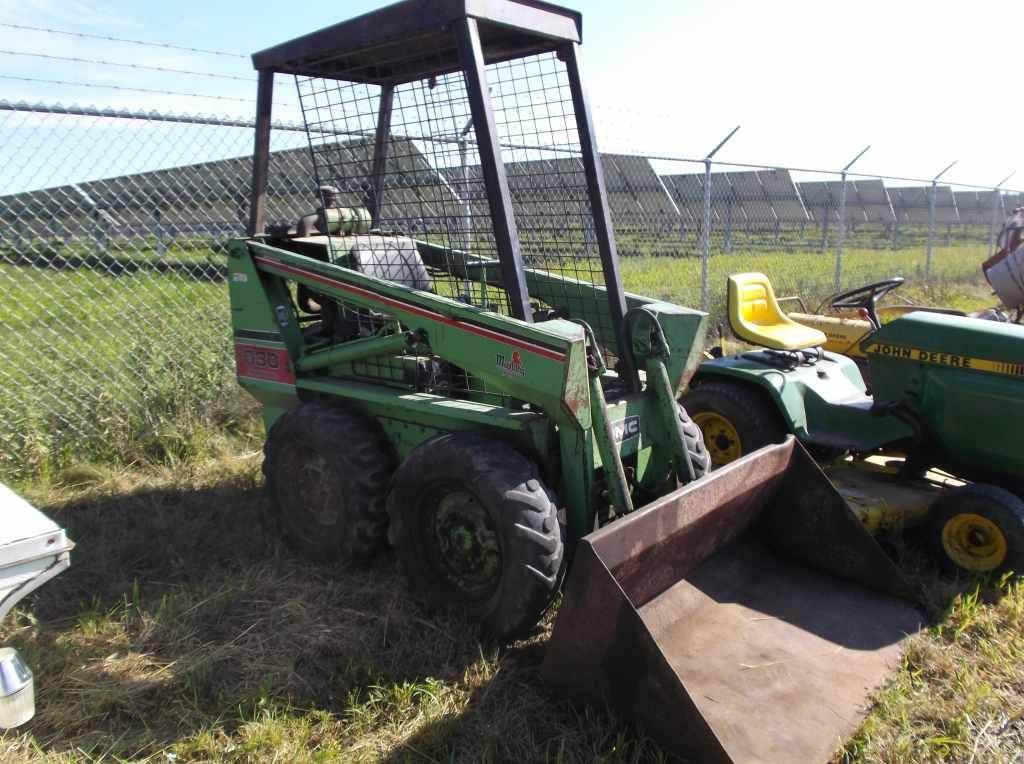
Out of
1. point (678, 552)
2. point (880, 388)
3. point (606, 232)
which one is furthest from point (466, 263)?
point (880, 388)

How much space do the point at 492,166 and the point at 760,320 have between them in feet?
8.41

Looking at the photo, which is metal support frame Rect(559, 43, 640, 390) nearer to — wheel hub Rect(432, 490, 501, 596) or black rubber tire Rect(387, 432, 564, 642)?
black rubber tire Rect(387, 432, 564, 642)

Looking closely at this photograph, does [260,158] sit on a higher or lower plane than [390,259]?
higher

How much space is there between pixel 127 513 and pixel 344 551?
1400 mm

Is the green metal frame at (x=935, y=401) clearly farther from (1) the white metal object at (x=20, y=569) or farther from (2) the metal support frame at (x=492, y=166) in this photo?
(1) the white metal object at (x=20, y=569)

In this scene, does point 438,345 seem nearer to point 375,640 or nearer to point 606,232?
point 606,232

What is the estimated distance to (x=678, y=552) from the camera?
8.80 feet

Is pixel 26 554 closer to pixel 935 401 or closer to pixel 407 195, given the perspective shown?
pixel 407 195

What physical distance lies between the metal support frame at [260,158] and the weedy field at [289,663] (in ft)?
4.82

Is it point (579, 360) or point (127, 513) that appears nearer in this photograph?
point (579, 360)

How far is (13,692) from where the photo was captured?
1874 millimetres

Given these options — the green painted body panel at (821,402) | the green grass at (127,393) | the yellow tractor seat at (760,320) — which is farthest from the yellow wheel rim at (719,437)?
the green grass at (127,393)

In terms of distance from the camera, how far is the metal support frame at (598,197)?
3.21 m

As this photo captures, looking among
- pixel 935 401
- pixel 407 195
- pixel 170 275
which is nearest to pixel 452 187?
pixel 407 195
